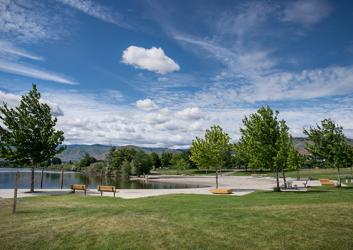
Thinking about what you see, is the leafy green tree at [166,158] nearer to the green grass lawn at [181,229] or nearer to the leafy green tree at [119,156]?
the leafy green tree at [119,156]

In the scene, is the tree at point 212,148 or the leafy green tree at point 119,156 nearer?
the tree at point 212,148


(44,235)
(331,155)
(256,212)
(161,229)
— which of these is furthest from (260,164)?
(44,235)

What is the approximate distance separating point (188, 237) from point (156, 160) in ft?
435

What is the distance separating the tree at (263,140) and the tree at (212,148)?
3917mm

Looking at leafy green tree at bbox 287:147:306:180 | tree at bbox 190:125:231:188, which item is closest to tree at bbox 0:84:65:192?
tree at bbox 190:125:231:188

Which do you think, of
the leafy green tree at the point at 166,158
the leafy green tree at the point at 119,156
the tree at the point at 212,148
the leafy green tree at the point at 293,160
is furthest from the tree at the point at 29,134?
the leafy green tree at the point at 166,158

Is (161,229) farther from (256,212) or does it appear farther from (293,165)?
(293,165)

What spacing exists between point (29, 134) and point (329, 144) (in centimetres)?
2759

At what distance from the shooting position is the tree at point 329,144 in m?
31.6

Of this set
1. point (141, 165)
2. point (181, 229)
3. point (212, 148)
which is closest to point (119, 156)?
point (141, 165)

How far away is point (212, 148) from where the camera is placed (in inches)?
1347

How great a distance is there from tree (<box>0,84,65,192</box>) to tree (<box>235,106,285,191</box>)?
1678 centimetres

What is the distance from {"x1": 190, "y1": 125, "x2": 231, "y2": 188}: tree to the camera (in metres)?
34.1

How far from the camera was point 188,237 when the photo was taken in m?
9.97
